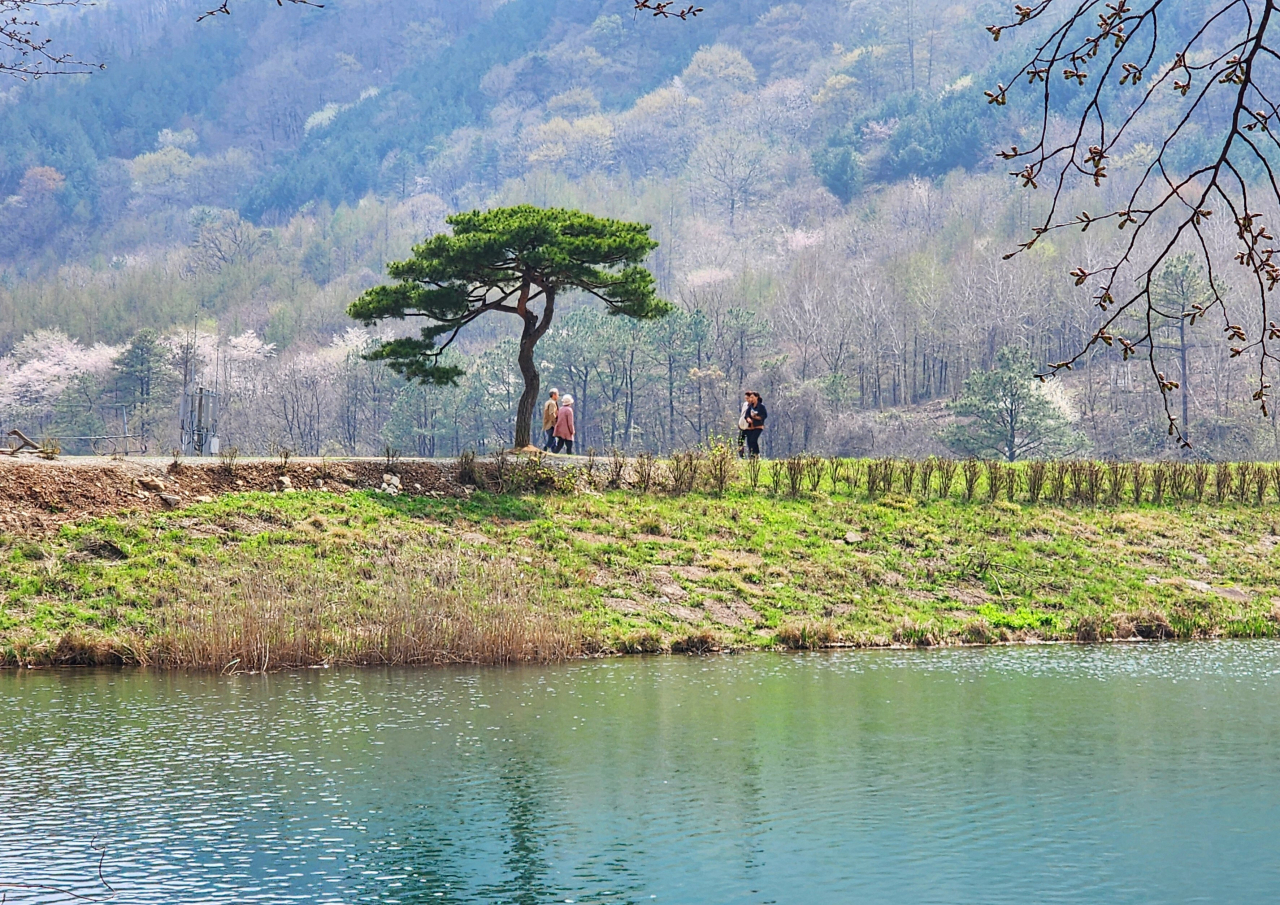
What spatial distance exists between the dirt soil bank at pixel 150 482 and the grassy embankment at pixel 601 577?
0.51m

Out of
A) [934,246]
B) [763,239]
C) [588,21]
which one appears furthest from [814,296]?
[588,21]

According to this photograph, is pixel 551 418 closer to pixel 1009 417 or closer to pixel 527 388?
pixel 527 388

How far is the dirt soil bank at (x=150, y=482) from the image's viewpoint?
21.1m

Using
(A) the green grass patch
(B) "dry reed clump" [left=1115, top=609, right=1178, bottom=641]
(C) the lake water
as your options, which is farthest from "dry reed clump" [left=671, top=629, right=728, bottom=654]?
(B) "dry reed clump" [left=1115, top=609, right=1178, bottom=641]

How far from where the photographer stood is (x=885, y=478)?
27688 millimetres

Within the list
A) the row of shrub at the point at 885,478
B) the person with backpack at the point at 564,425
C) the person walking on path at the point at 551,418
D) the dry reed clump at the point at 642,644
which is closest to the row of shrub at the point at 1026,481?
the row of shrub at the point at 885,478

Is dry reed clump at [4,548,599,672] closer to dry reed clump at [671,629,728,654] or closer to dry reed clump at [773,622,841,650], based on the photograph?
dry reed clump at [671,629,728,654]

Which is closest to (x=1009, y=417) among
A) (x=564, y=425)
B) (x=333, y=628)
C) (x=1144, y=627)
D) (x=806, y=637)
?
(x=564, y=425)

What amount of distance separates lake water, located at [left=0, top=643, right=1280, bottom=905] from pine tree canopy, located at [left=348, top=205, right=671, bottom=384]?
37.5ft

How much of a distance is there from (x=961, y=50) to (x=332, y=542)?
490 feet

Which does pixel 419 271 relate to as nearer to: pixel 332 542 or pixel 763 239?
pixel 332 542

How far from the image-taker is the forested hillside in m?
75.8

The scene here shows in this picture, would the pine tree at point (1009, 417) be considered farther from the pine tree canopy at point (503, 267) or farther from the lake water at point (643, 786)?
the lake water at point (643, 786)

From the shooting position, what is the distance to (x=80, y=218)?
488 feet
